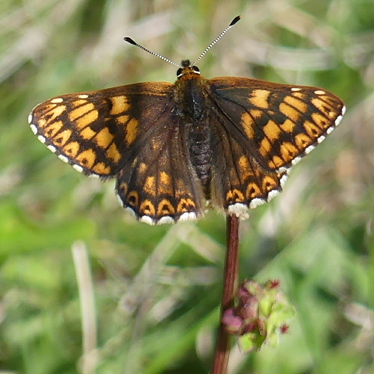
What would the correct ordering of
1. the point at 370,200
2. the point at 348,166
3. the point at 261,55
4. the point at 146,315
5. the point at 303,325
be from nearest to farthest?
the point at 303,325, the point at 146,315, the point at 370,200, the point at 348,166, the point at 261,55

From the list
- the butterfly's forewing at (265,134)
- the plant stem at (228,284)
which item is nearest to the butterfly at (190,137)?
the butterfly's forewing at (265,134)

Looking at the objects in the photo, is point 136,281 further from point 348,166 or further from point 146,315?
point 348,166

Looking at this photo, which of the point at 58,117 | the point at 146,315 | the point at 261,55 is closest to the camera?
the point at 58,117

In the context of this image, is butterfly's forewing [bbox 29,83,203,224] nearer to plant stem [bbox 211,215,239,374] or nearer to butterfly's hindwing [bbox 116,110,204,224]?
butterfly's hindwing [bbox 116,110,204,224]

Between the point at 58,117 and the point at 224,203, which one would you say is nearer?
the point at 224,203

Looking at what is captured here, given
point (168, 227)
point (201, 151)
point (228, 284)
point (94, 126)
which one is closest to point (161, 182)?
point (201, 151)

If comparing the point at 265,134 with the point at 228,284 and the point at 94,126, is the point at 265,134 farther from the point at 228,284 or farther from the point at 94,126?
the point at 228,284

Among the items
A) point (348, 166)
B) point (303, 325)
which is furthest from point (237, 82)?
point (348, 166)
